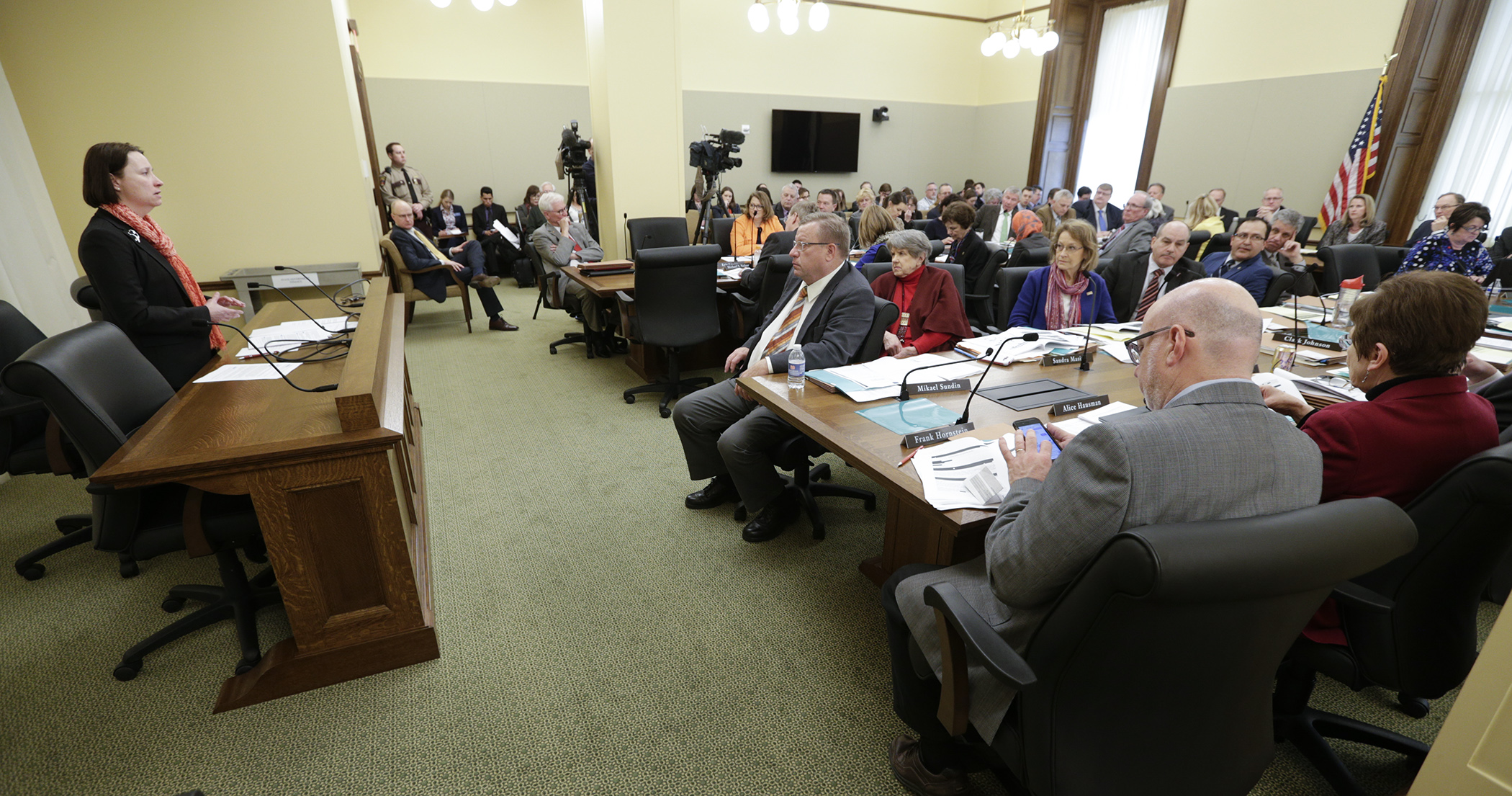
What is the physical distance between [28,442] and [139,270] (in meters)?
0.71

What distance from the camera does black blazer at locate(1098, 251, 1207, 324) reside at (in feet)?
12.0

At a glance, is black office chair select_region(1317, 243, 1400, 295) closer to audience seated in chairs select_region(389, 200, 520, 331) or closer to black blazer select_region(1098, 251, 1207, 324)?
black blazer select_region(1098, 251, 1207, 324)

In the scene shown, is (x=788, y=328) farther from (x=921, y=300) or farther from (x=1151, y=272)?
(x=1151, y=272)

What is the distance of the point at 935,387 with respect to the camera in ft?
6.63

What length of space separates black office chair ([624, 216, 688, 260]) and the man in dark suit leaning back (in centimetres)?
336

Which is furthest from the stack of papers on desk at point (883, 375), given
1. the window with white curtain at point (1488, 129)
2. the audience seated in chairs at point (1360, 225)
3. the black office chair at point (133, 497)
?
the window with white curtain at point (1488, 129)

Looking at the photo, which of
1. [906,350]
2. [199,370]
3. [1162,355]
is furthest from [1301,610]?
[199,370]

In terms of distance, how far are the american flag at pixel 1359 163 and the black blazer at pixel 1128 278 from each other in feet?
14.8

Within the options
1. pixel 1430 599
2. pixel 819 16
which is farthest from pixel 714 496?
pixel 819 16

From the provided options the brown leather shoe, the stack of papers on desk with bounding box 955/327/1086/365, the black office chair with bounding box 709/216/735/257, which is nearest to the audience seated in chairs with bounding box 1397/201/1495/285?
the stack of papers on desk with bounding box 955/327/1086/365

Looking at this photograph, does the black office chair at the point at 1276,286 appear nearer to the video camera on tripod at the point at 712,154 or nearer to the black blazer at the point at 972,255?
the black blazer at the point at 972,255

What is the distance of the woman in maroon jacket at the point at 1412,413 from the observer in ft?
4.35

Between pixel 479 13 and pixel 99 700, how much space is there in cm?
908

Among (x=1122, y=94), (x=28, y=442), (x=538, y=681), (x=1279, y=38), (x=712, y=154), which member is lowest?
(x=538, y=681)
